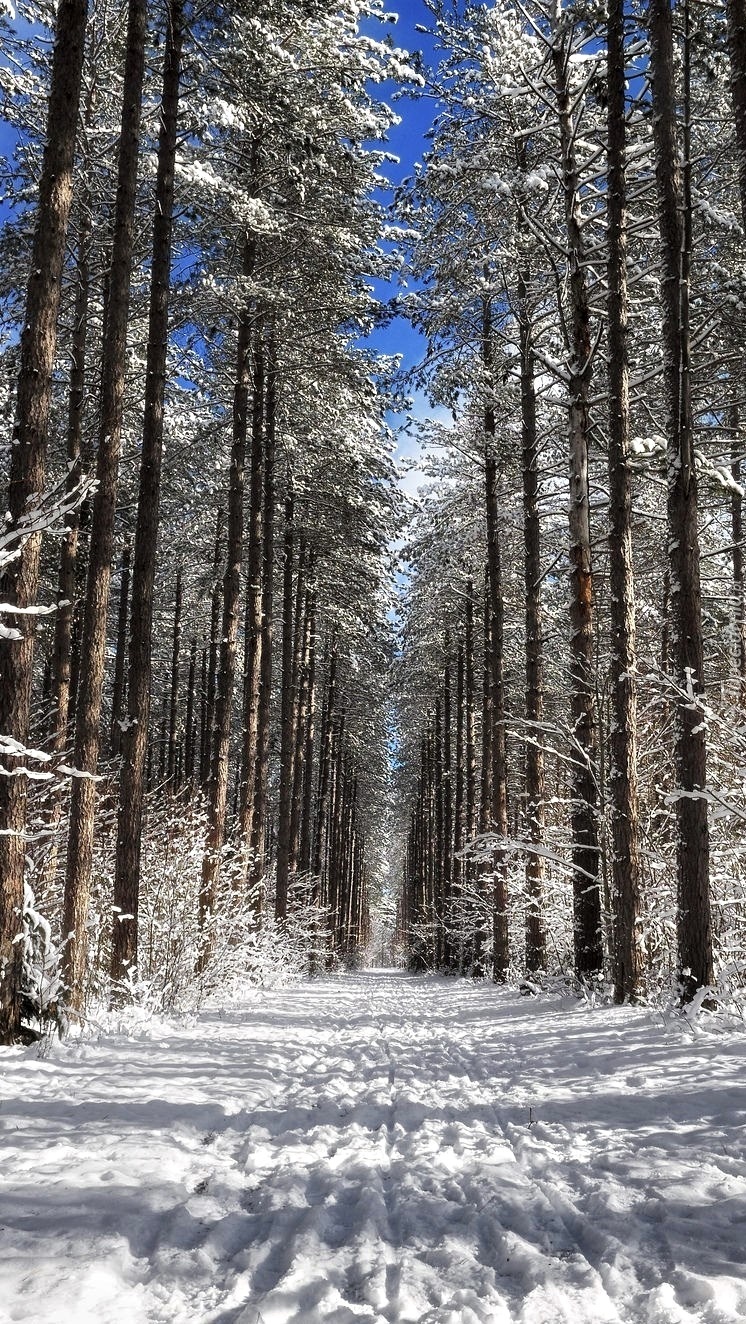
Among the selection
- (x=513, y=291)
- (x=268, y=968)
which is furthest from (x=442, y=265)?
(x=268, y=968)

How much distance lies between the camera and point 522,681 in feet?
83.0

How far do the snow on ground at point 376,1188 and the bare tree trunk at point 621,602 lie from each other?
8.17 feet

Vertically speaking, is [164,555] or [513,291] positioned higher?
[513,291]

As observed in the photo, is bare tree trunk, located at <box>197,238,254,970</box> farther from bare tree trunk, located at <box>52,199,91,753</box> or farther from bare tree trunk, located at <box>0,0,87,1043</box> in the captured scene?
bare tree trunk, located at <box>0,0,87,1043</box>

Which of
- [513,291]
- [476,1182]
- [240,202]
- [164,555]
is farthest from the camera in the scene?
[164,555]

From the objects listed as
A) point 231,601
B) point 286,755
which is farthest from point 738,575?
point 231,601

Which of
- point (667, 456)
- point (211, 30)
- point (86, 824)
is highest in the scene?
point (211, 30)

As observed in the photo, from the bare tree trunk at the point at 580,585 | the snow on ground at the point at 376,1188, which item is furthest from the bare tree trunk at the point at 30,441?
the bare tree trunk at the point at 580,585

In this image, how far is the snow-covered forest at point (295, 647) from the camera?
122 inches

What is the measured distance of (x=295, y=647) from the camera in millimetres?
22156

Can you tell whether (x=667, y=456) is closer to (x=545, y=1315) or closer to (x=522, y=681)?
(x=545, y=1315)

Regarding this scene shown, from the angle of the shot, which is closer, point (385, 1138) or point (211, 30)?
point (385, 1138)

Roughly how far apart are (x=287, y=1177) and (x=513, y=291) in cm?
1440

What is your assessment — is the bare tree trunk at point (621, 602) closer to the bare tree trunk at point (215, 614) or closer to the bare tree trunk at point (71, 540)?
the bare tree trunk at point (71, 540)
